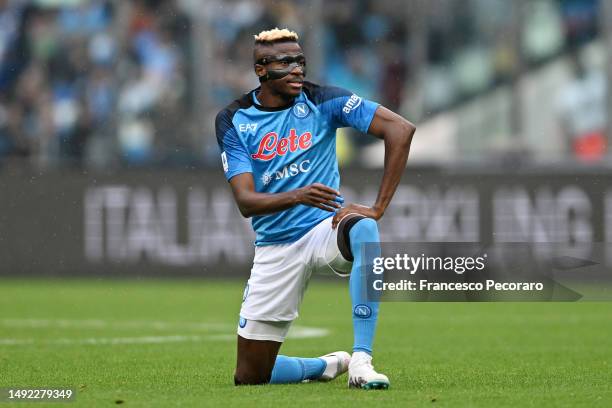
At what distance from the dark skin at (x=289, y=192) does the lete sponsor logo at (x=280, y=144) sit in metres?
0.19

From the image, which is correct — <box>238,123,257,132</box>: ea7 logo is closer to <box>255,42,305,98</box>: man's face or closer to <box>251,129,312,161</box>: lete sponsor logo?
<box>251,129,312,161</box>: lete sponsor logo

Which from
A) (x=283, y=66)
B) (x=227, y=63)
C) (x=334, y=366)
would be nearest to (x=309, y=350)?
(x=334, y=366)

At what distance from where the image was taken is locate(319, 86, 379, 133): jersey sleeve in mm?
6867

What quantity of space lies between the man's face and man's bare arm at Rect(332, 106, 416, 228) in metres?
0.48

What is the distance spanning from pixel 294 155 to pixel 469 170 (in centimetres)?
980

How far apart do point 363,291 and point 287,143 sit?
1024mm


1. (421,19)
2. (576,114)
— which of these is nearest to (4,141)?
(421,19)

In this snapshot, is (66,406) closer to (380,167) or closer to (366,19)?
(380,167)

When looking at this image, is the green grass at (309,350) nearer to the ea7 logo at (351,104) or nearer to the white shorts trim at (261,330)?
the white shorts trim at (261,330)

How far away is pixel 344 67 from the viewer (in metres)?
17.4

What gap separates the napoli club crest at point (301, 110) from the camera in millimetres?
7078

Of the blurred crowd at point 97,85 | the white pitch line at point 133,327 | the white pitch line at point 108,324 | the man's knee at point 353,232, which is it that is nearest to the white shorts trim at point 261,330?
the man's knee at point 353,232

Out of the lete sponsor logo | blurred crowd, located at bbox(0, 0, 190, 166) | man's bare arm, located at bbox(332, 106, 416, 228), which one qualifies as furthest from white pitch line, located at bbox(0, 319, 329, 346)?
blurred crowd, located at bbox(0, 0, 190, 166)

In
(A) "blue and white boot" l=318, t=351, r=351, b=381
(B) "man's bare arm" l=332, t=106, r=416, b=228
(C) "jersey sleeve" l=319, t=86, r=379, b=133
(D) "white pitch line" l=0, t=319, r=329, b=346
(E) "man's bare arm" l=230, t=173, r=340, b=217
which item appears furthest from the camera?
(D) "white pitch line" l=0, t=319, r=329, b=346
